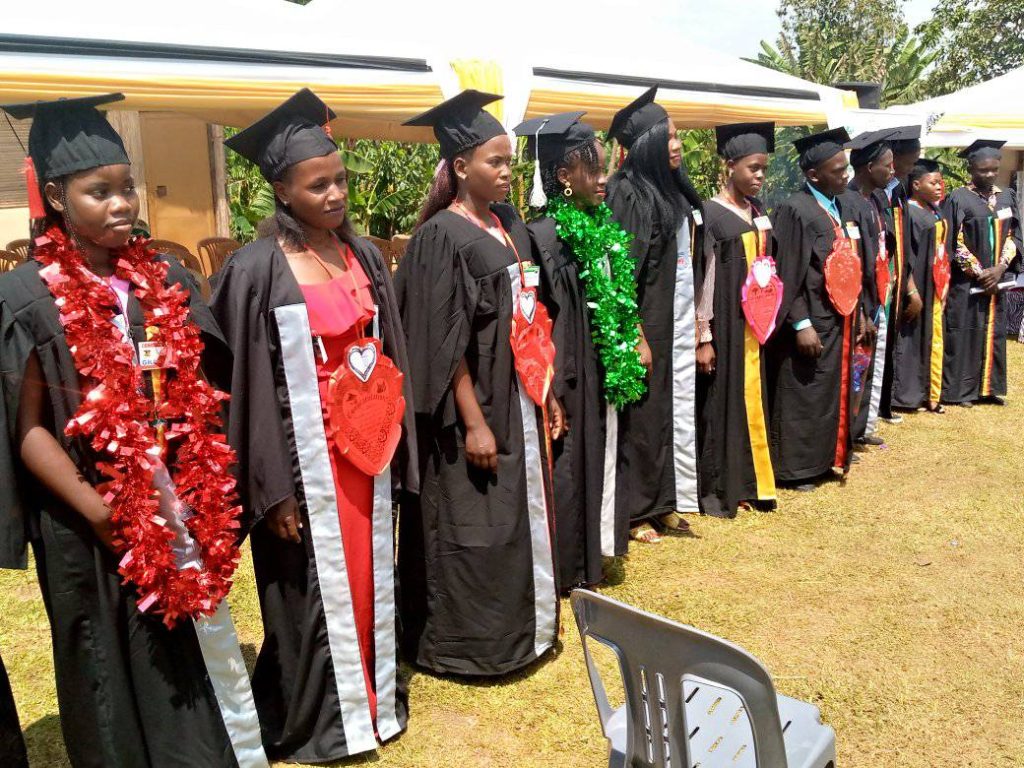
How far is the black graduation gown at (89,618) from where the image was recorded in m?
2.48

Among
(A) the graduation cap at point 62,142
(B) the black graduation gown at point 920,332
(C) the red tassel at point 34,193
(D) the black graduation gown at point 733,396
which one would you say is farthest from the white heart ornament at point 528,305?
(B) the black graduation gown at point 920,332

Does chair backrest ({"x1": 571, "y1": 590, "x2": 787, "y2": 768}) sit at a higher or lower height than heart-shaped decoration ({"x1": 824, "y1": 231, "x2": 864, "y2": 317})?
lower

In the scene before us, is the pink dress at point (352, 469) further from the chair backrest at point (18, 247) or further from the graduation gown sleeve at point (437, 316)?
the chair backrest at point (18, 247)

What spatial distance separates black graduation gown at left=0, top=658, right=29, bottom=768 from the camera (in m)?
2.68

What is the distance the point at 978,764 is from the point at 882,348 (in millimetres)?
4420

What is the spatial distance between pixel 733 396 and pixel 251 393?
355 cm

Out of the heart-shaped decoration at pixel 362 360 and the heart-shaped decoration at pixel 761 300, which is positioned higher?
the heart-shaped decoration at pixel 362 360

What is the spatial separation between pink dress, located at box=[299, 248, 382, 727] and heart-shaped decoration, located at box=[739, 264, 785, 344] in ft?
10.3

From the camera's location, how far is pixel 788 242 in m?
6.12

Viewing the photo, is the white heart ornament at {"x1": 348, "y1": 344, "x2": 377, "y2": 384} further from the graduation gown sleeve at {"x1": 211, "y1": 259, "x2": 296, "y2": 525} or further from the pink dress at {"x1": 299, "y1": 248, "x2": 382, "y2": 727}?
the graduation gown sleeve at {"x1": 211, "y1": 259, "x2": 296, "y2": 525}

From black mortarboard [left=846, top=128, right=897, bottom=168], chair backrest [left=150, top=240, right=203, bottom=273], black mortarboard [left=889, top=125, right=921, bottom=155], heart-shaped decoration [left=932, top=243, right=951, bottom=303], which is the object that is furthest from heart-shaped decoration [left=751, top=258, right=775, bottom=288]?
chair backrest [left=150, top=240, right=203, bottom=273]

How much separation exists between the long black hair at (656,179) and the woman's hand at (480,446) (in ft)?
5.89

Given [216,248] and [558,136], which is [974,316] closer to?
[558,136]

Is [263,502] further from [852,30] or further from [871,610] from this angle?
[852,30]
